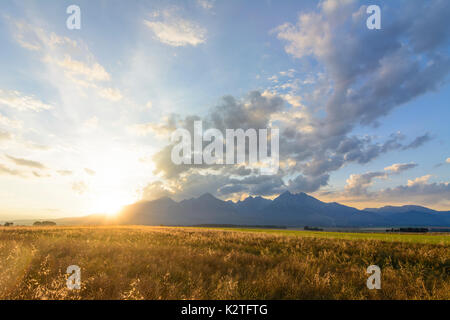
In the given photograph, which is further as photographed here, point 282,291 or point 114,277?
point 114,277

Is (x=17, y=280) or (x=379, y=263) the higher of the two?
(x=17, y=280)

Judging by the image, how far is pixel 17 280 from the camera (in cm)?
604

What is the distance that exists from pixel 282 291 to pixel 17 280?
7334 millimetres

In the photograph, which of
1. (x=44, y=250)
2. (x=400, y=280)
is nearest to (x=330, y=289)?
(x=400, y=280)
